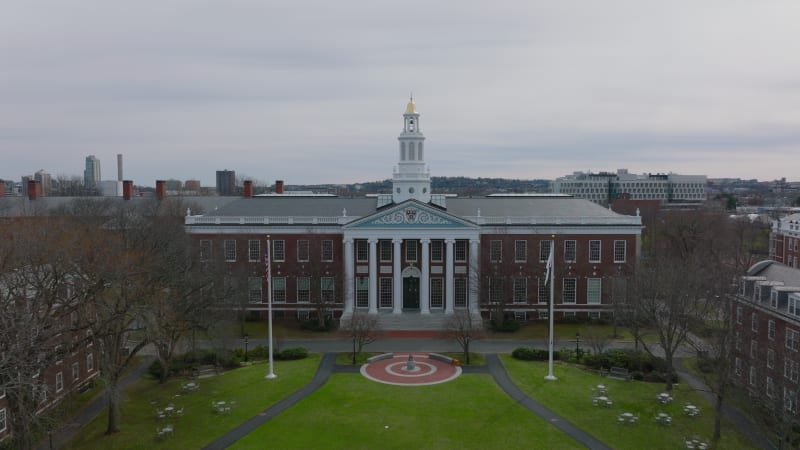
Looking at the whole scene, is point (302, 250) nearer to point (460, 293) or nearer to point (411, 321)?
point (411, 321)

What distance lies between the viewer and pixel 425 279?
181ft

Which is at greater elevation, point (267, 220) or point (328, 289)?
point (267, 220)

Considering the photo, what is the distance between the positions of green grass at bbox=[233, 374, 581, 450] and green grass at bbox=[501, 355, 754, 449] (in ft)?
7.01

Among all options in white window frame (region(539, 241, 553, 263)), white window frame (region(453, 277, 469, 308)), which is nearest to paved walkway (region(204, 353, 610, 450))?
white window frame (region(453, 277, 469, 308))

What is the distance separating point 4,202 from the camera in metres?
75.2

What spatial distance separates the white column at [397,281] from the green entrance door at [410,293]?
1.22 meters

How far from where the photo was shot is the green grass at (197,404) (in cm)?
3005

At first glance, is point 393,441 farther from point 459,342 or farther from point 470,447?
point 459,342

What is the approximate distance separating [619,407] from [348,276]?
27.6 m

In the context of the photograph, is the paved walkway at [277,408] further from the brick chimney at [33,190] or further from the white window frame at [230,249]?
the brick chimney at [33,190]

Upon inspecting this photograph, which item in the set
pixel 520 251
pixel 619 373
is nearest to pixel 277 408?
pixel 619 373

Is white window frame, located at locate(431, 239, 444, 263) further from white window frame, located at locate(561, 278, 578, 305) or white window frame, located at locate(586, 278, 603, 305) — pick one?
white window frame, located at locate(586, 278, 603, 305)

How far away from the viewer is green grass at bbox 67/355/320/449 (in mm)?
30047

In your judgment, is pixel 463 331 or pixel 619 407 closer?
pixel 619 407
